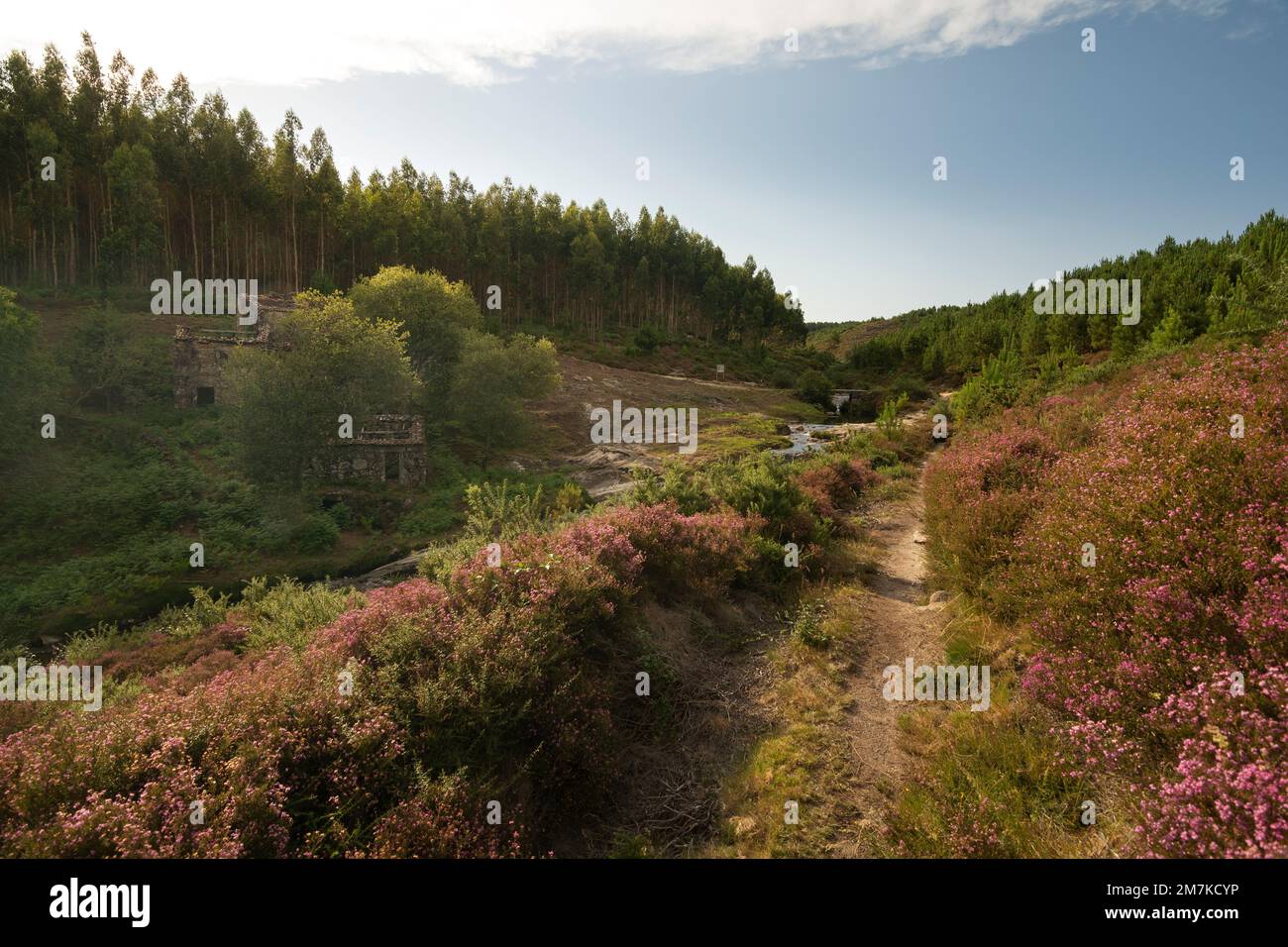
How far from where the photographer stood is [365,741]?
16.7 ft

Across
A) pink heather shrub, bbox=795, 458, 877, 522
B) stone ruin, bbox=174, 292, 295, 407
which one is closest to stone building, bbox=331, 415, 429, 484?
stone ruin, bbox=174, 292, 295, 407

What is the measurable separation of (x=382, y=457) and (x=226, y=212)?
48.0 meters

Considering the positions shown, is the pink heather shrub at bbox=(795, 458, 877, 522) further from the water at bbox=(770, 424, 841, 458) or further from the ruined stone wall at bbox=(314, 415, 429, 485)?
the ruined stone wall at bbox=(314, 415, 429, 485)

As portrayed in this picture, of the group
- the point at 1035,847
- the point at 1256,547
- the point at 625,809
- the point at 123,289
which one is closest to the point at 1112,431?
the point at 1256,547

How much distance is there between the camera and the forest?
5000 cm

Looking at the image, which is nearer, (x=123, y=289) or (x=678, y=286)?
(x=123, y=289)

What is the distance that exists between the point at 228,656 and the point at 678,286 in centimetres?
10043

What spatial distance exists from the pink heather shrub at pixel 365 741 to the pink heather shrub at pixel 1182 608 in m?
4.73

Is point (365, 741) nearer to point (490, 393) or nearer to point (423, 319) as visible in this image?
point (490, 393)

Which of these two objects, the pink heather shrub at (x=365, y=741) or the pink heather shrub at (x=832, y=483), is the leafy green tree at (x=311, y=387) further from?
the pink heather shrub at (x=832, y=483)

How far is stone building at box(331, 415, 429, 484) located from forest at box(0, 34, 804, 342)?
136 ft

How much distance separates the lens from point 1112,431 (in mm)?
8125

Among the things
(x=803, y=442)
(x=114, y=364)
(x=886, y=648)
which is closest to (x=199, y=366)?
(x=114, y=364)

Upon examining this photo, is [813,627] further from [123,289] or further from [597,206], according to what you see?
[597,206]
